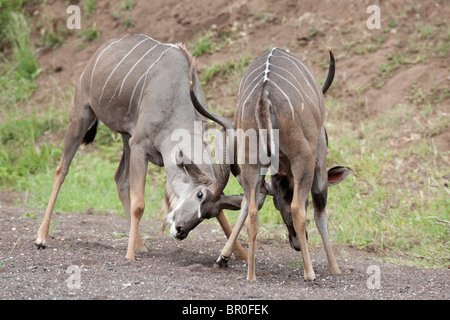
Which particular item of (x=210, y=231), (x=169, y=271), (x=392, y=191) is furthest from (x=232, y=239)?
(x=392, y=191)

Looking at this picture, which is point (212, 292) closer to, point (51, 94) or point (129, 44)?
point (129, 44)

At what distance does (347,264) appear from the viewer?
573cm

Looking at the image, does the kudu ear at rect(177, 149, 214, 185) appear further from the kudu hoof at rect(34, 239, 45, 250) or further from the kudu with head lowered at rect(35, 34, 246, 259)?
the kudu hoof at rect(34, 239, 45, 250)

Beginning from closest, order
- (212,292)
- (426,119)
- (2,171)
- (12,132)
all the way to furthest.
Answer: (212,292) → (426,119) → (2,171) → (12,132)

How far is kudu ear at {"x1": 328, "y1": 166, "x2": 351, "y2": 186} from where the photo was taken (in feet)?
18.0

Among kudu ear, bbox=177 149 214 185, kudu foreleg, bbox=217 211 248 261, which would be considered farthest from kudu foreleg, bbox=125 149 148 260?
kudu foreleg, bbox=217 211 248 261

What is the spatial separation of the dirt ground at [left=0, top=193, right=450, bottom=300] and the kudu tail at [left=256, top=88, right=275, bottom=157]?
0.98 m

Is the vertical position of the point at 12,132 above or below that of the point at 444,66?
below

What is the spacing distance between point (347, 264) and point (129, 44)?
2960 millimetres

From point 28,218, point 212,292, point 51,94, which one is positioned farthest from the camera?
point 51,94

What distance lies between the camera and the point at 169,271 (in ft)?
16.2

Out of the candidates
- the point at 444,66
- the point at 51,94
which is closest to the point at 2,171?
the point at 51,94

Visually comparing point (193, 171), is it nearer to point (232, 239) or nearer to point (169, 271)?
point (232, 239)

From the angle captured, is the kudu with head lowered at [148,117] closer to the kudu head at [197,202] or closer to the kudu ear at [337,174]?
the kudu head at [197,202]
